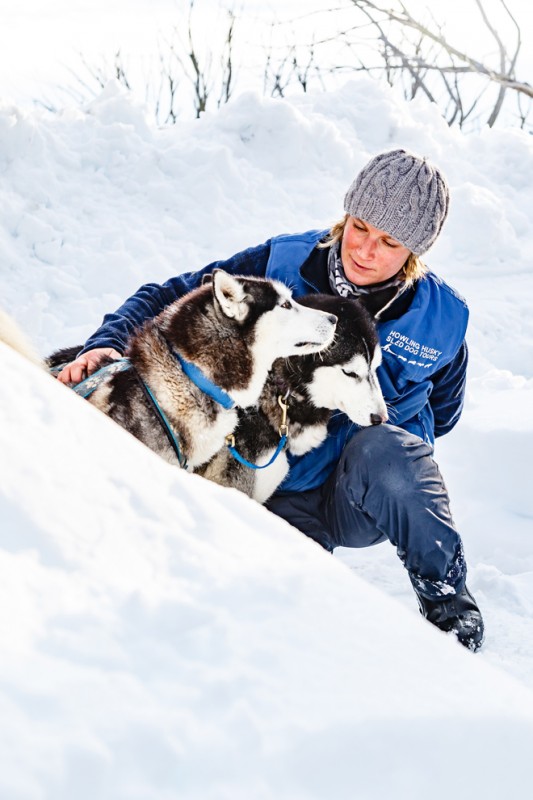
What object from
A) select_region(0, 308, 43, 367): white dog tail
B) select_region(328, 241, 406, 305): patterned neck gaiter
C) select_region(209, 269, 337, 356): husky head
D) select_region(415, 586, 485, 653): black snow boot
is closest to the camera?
select_region(0, 308, 43, 367): white dog tail

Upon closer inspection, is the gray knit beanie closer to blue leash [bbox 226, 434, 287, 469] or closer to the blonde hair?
the blonde hair

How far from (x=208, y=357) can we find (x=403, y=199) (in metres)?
0.90

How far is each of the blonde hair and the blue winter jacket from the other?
0.14 ft

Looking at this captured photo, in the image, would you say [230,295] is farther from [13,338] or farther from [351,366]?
[13,338]

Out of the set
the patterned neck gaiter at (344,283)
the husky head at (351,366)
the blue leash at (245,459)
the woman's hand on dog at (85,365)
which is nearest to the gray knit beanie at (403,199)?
the patterned neck gaiter at (344,283)

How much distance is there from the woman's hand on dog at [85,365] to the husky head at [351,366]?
0.76m

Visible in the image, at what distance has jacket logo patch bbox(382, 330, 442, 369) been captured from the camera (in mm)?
3043

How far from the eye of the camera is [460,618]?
2715 mm

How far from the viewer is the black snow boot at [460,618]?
2.70m

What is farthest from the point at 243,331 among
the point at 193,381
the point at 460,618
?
the point at 460,618

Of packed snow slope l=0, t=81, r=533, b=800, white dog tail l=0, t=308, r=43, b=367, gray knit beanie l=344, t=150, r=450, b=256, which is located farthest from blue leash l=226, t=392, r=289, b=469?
packed snow slope l=0, t=81, r=533, b=800

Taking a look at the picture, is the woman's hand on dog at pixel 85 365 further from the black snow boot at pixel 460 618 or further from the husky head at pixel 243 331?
the black snow boot at pixel 460 618

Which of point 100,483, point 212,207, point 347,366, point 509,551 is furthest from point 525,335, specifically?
point 100,483

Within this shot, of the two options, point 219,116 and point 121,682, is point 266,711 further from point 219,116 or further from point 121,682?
point 219,116
